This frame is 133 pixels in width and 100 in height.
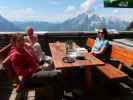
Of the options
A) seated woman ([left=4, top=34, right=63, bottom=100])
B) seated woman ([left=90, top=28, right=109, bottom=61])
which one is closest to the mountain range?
seated woman ([left=90, top=28, right=109, bottom=61])

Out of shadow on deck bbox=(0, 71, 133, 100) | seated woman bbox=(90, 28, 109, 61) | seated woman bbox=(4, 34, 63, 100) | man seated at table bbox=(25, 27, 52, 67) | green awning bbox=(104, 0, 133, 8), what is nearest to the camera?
seated woman bbox=(4, 34, 63, 100)

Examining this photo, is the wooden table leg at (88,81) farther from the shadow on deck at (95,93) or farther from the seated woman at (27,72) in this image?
the seated woman at (27,72)

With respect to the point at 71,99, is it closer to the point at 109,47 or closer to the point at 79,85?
the point at 79,85

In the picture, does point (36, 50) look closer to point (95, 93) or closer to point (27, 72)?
point (95, 93)

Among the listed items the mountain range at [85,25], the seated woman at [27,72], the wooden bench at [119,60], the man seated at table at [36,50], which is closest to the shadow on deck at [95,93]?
the wooden bench at [119,60]

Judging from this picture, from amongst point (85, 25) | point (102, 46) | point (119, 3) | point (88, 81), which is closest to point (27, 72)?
point (88, 81)

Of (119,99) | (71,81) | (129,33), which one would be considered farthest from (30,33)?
(129,33)

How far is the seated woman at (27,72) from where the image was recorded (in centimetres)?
543

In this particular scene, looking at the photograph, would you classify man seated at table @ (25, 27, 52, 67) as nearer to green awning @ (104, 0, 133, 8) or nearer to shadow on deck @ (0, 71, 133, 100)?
shadow on deck @ (0, 71, 133, 100)

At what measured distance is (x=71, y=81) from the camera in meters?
7.12

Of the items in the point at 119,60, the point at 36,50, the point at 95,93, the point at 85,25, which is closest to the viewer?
the point at 95,93

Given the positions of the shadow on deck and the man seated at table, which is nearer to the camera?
the shadow on deck

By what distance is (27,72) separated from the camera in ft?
18.1

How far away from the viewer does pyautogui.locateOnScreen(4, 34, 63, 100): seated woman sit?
5.43 m
